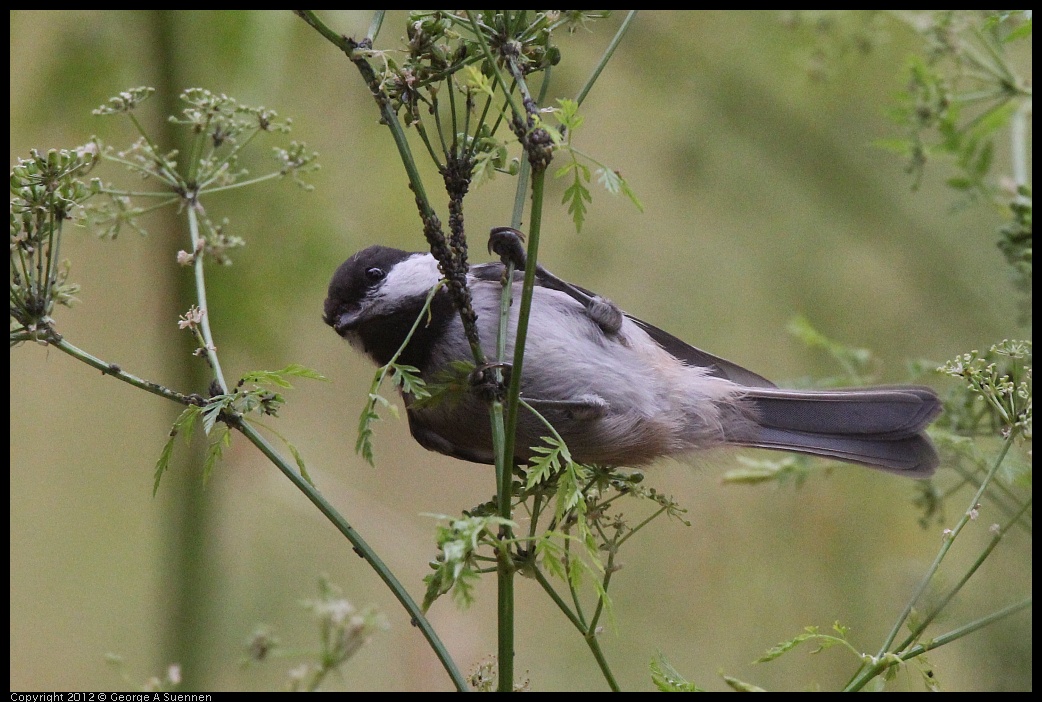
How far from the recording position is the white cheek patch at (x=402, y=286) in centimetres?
235

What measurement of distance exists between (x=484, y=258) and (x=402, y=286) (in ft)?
4.87

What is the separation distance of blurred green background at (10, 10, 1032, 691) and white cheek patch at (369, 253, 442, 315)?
0.70 m

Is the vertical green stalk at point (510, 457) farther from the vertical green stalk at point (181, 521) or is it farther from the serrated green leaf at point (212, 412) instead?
the vertical green stalk at point (181, 521)

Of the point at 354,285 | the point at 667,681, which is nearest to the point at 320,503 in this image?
the point at 667,681

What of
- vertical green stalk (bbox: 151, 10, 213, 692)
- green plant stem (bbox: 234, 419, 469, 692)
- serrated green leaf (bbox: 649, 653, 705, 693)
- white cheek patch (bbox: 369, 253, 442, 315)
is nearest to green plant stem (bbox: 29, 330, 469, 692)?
green plant stem (bbox: 234, 419, 469, 692)

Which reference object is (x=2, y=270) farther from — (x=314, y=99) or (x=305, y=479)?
(x=314, y=99)

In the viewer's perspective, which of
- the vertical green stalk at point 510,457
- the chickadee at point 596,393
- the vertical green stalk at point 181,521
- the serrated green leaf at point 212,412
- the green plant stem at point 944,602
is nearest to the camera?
the vertical green stalk at point 510,457

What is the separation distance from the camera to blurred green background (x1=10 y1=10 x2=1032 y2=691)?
9.44 feet

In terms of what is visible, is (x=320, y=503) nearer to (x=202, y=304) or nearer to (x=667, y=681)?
(x=202, y=304)

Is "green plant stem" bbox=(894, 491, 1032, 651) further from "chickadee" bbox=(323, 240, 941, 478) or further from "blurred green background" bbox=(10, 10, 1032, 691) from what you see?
"blurred green background" bbox=(10, 10, 1032, 691)

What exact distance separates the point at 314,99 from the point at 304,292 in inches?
42.0

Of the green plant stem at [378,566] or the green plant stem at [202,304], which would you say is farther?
the green plant stem at [202,304]

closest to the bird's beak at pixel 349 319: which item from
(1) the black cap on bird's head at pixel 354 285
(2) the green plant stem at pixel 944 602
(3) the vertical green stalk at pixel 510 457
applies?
(1) the black cap on bird's head at pixel 354 285
